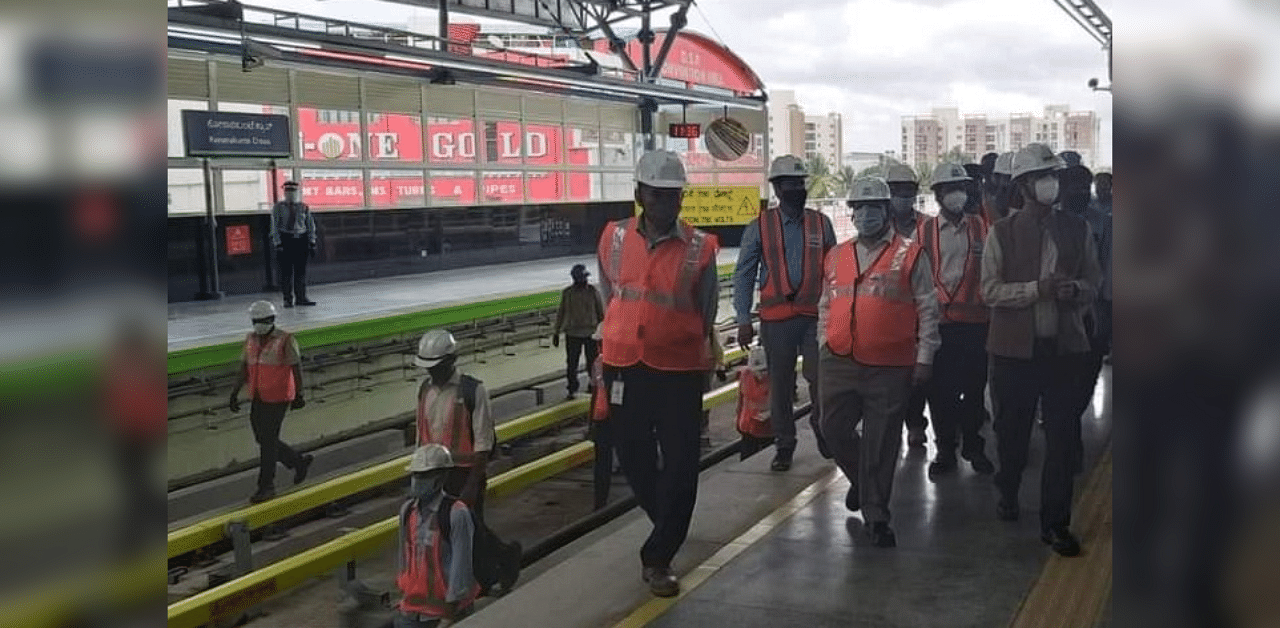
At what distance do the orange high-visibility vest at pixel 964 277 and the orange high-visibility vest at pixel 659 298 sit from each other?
7.23 feet

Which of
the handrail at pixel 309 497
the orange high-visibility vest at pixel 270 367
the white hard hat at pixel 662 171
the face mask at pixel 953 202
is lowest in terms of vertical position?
the handrail at pixel 309 497

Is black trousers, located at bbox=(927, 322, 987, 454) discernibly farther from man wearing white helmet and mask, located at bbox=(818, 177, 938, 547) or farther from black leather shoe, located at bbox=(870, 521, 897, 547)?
black leather shoe, located at bbox=(870, 521, 897, 547)

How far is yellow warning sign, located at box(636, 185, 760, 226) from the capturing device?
7480mm

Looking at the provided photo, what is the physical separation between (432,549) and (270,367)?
433cm

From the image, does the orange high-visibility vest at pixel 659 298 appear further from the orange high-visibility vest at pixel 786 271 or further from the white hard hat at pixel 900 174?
the white hard hat at pixel 900 174

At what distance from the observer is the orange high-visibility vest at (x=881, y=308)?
16.7ft

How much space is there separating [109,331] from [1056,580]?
4.09 metres

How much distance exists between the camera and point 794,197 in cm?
625

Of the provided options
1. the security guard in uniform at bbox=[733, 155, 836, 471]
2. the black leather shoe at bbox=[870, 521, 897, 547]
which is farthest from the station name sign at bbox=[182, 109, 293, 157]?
the black leather shoe at bbox=[870, 521, 897, 547]

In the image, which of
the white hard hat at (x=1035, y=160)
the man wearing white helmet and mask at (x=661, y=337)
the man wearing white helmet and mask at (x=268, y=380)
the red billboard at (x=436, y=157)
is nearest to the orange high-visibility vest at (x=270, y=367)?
the man wearing white helmet and mask at (x=268, y=380)

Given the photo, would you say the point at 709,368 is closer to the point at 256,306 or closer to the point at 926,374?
the point at 926,374

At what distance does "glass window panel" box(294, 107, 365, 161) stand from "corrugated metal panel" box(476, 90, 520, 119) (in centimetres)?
277

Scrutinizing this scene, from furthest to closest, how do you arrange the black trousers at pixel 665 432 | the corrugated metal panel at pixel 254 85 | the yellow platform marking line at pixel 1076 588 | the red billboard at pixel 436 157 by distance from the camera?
the red billboard at pixel 436 157
the corrugated metal panel at pixel 254 85
the black trousers at pixel 665 432
the yellow platform marking line at pixel 1076 588

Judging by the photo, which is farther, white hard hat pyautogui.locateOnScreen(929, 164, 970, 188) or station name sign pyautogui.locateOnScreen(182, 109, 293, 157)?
station name sign pyautogui.locateOnScreen(182, 109, 293, 157)
